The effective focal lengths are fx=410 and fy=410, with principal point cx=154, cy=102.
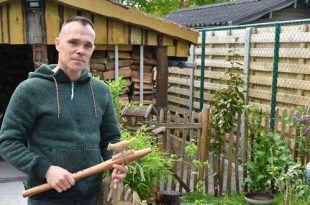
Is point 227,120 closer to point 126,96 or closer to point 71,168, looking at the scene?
point 126,96

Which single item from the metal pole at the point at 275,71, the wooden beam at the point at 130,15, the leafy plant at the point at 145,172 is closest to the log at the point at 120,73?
the wooden beam at the point at 130,15

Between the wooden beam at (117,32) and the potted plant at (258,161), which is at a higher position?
the wooden beam at (117,32)

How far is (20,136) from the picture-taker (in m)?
2.11

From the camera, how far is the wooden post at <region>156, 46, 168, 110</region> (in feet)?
22.5

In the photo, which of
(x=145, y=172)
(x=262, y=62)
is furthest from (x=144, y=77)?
(x=145, y=172)

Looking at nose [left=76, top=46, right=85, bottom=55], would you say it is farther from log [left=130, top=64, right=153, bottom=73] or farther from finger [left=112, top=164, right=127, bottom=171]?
log [left=130, top=64, right=153, bottom=73]

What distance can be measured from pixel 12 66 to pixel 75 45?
768cm

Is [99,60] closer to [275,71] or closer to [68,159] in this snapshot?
[275,71]

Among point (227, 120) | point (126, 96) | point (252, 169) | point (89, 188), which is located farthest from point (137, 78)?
point (89, 188)

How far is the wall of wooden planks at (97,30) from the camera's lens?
235 inches

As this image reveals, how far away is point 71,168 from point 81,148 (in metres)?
0.12

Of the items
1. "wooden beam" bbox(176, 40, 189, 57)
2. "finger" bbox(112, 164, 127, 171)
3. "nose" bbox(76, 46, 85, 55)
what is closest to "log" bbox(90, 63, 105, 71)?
"wooden beam" bbox(176, 40, 189, 57)

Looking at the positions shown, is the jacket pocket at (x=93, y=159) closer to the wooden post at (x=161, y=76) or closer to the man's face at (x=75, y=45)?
the man's face at (x=75, y=45)

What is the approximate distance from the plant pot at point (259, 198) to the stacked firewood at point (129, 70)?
8.11 feet
